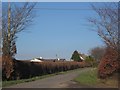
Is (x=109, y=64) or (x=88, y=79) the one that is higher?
(x=109, y=64)

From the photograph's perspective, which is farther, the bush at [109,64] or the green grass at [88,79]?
the green grass at [88,79]

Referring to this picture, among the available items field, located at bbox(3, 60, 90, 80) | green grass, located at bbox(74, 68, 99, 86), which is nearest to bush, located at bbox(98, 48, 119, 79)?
green grass, located at bbox(74, 68, 99, 86)

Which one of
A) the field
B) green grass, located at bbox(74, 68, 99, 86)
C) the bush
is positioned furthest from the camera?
the field

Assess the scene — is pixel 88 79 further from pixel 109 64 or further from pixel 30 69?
pixel 30 69

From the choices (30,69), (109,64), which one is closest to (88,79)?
(109,64)

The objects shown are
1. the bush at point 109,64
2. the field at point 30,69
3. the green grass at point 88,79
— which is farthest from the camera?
the field at point 30,69

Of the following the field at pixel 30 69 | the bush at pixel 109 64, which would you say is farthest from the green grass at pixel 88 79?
the field at pixel 30 69

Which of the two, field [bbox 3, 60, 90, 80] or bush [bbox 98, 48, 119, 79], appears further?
field [bbox 3, 60, 90, 80]

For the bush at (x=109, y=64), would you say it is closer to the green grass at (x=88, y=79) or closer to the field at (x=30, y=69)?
the green grass at (x=88, y=79)

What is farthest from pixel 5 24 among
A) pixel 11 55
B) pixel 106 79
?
pixel 106 79

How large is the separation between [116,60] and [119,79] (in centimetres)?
155

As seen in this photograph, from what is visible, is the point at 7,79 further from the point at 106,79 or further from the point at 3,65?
the point at 106,79

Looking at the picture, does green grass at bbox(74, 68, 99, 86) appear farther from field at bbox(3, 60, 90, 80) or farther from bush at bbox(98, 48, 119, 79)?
field at bbox(3, 60, 90, 80)

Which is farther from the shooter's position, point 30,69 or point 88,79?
point 30,69
